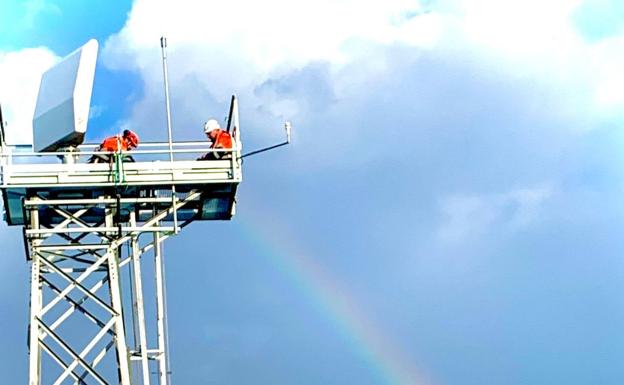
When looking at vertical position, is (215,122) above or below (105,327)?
above

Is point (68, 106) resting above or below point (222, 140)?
above

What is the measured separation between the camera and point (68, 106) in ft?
136

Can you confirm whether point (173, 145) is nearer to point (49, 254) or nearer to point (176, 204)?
point (176, 204)

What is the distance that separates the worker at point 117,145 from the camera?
40.9 metres

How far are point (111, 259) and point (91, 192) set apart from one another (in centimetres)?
210

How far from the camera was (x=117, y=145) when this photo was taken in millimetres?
41188

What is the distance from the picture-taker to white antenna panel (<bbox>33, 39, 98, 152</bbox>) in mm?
41344

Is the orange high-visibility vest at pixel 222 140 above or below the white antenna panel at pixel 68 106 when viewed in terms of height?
below

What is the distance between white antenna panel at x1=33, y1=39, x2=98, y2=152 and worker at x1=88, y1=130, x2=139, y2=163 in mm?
888

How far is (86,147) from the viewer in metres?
42.2

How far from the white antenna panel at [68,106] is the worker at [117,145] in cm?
89

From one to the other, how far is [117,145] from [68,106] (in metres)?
1.95

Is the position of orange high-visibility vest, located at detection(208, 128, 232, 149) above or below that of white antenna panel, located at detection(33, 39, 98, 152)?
below

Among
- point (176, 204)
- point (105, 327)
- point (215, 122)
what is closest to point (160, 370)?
point (105, 327)
